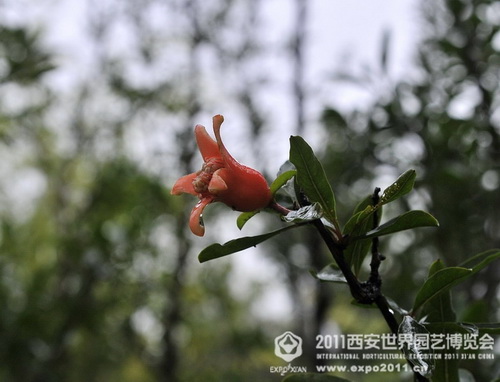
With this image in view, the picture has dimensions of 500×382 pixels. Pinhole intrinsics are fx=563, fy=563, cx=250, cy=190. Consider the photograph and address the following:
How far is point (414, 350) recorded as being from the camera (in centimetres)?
47

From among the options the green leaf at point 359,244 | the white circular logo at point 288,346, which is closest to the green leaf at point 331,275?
the green leaf at point 359,244

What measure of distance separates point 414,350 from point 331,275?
12 centimetres

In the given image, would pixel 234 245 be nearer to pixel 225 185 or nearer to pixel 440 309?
pixel 225 185

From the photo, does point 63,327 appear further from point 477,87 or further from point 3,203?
point 3,203

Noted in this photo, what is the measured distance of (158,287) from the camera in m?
1.88

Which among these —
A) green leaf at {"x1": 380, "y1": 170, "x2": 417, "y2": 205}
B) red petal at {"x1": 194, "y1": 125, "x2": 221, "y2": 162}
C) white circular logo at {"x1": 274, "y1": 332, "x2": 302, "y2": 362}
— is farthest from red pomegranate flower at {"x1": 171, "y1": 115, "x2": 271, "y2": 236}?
white circular logo at {"x1": 274, "y1": 332, "x2": 302, "y2": 362}

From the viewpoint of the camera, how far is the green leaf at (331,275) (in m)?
0.53

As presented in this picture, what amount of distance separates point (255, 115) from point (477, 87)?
1.01 m

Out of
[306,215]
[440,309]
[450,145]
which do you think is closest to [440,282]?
[440,309]

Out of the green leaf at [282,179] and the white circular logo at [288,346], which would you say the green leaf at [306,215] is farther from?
the white circular logo at [288,346]

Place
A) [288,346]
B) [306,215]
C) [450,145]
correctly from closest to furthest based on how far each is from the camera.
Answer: [306,215] < [288,346] < [450,145]

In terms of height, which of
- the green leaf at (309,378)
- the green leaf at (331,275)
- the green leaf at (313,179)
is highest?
→ the green leaf at (313,179)

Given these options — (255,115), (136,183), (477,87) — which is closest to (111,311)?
(136,183)

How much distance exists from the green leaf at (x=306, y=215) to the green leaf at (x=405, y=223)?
0.05 metres
